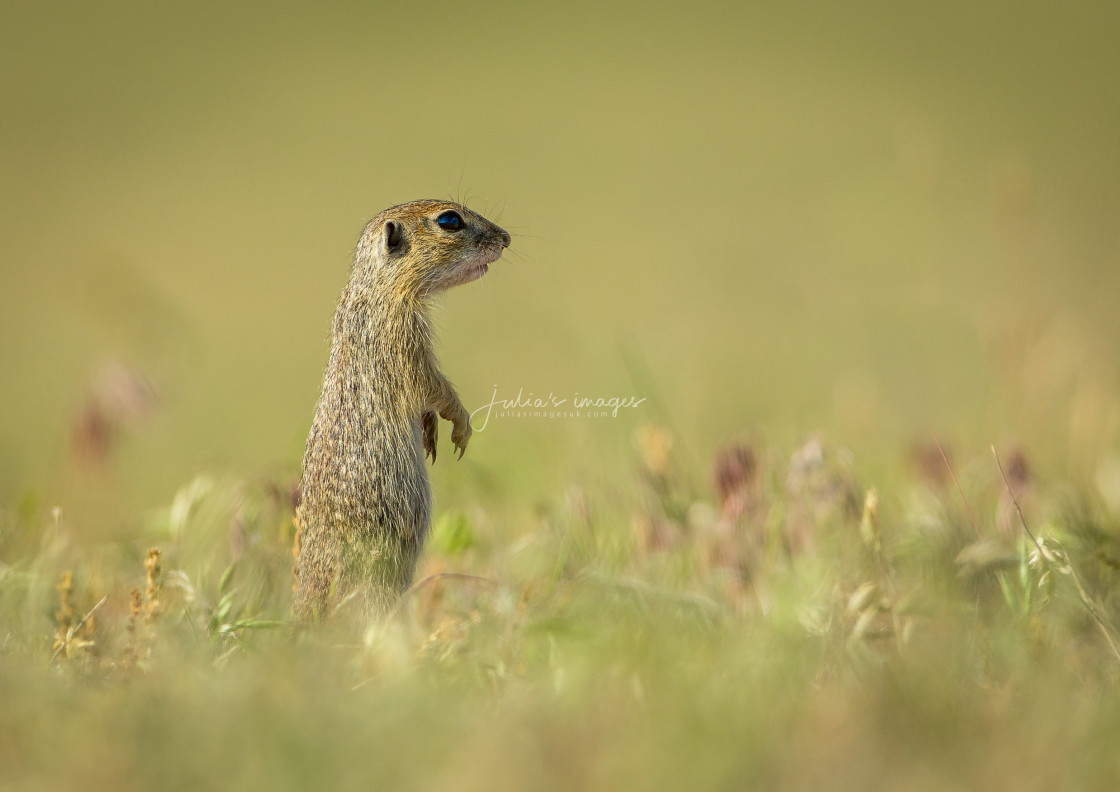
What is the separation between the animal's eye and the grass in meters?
1.26

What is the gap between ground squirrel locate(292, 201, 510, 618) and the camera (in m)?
3.87

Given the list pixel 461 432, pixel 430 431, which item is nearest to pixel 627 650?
pixel 461 432

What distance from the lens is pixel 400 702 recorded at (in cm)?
246

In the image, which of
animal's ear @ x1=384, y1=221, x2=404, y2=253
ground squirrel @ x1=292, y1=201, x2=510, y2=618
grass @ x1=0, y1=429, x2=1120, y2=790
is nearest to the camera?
grass @ x1=0, y1=429, x2=1120, y2=790

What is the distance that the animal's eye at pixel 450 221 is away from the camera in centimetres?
469

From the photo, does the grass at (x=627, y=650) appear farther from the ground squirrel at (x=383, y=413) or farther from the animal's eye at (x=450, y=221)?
the animal's eye at (x=450, y=221)

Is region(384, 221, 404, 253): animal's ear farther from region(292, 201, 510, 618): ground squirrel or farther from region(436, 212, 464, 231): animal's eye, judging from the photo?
region(436, 212, 464, 231): animal's eye

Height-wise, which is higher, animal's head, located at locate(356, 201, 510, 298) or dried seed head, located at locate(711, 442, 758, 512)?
animal's head, located at locate(356, 201, 510, 298)

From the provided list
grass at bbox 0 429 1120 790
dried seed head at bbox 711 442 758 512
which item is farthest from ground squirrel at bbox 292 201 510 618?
dried seed head at bbox 711 442 758 512

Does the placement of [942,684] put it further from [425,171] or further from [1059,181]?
[425,171]

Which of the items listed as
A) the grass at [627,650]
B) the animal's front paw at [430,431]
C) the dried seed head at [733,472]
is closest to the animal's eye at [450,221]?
the animal's front paw at [430,431]

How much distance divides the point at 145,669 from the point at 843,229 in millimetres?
11094

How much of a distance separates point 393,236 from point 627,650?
2.56 meters

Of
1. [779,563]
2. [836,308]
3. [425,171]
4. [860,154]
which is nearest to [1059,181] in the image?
[860,154]
